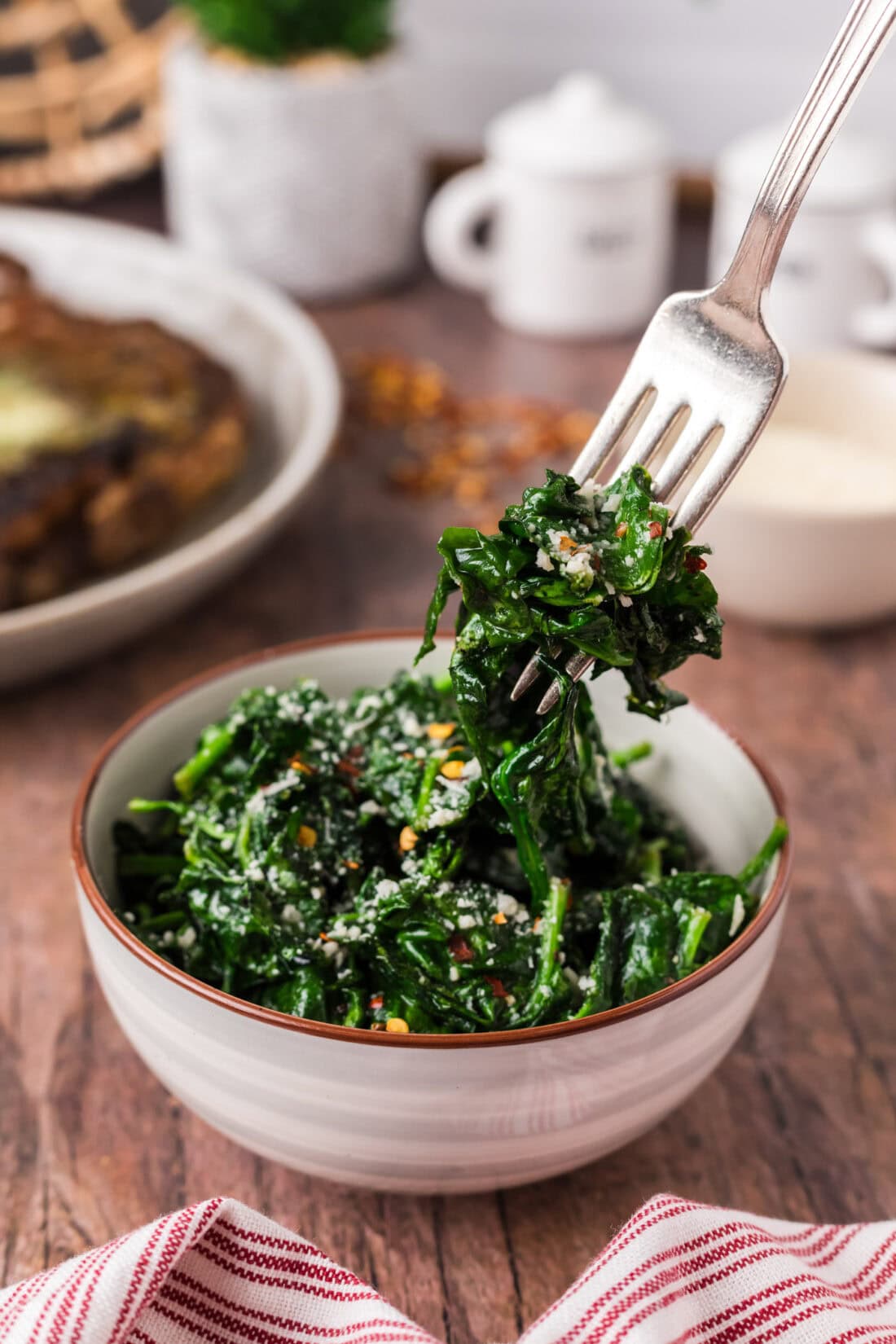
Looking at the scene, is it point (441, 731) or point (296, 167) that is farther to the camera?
point (296, 167)

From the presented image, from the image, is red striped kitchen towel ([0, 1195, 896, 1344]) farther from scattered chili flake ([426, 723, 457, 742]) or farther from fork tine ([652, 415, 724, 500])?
fork tine ([652, 415, 724, 500])

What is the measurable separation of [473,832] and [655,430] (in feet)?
1.66

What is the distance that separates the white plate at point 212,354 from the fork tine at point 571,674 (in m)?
1.08

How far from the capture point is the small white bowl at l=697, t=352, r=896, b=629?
2.47 metres

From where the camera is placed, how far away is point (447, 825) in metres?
1.54

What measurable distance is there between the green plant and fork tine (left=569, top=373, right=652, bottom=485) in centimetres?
261

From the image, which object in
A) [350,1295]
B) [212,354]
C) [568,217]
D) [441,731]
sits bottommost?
[212,354]

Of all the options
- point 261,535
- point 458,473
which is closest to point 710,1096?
point 261,535

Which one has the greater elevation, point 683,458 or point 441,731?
point 683,458

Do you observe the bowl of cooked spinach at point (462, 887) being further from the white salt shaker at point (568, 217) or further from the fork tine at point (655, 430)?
the white salt shaker at point (568, 217)

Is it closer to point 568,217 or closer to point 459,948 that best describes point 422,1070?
point 459,948

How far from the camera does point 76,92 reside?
4461 mm

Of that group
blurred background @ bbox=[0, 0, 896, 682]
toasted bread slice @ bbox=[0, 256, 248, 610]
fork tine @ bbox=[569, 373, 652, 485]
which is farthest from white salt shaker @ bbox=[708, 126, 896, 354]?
fork tine @ bbox=[569, 373, 652, 485]

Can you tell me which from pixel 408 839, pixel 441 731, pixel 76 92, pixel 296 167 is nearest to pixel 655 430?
pixel 441 731
